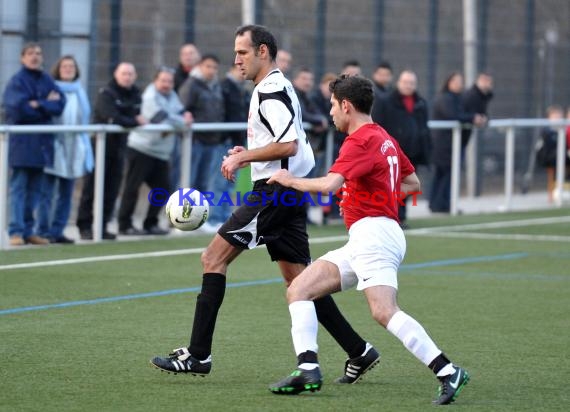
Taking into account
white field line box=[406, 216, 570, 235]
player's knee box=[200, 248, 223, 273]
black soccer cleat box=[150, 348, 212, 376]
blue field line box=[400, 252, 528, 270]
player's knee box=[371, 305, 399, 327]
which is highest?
player's knee box=[200, 248, 223, 273]

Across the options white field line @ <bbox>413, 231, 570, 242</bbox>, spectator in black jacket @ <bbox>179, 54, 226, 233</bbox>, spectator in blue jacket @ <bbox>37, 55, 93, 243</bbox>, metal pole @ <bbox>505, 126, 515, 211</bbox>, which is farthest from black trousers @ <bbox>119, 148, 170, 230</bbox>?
metal pole @ <bbox>505, 126, 515, 211</bbox>

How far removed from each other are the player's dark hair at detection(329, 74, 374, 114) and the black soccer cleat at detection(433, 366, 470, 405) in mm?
1474

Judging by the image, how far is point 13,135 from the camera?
45.1 ft

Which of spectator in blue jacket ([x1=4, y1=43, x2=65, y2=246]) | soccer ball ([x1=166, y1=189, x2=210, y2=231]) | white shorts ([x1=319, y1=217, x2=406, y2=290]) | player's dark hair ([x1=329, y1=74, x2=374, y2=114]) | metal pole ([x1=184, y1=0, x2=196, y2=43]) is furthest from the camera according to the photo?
metal pole ([x1=184, y1=0, x2=196, y2=43])

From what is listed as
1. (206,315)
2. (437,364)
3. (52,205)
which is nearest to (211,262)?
(206,315)

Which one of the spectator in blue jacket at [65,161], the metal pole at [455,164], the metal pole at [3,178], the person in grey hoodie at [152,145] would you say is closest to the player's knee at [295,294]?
the metal pole at [3,178]

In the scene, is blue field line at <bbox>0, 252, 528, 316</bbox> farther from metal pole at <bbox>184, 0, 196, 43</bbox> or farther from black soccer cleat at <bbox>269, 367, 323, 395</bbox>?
metal pole at <bbox>184, 0, 196, 43</bbox>

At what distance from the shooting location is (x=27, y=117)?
45.2 feet

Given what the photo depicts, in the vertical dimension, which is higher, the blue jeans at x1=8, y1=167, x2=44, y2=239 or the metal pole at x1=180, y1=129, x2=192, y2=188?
the metal pole at x1=180, y1=129, x2=192, y2=188

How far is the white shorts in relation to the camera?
7023 millimetres

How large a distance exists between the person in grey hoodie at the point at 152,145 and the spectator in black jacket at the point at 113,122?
0.97 feet

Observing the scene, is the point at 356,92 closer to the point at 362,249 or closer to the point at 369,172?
the point at 369,172

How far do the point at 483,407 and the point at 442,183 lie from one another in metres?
12.7

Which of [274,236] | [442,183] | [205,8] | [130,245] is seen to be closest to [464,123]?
[442,183]
